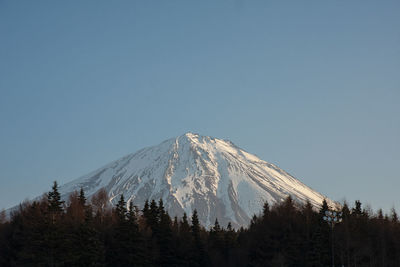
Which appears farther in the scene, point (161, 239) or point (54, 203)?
point (161, 239)

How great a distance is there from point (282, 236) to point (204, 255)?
15.3 metres

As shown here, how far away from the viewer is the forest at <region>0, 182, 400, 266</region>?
6838cm

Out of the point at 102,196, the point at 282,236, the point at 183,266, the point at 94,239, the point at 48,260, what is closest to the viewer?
the point at 48,260

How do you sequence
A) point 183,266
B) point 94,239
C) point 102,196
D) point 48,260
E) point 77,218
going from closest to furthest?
point 48,260, point 94,239, point 77,218, point 183,266, point 102,196

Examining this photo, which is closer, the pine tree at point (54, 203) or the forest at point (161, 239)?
the forest at point (161, 239)

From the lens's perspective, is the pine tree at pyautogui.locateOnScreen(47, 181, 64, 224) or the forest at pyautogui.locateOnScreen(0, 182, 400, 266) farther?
the pine tree at pyautogui.locateOnScreen(47, 181, 64, 224)

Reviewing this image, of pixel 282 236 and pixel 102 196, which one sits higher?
pixel 102 196

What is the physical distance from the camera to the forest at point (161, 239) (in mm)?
68375

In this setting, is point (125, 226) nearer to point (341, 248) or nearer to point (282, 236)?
point (282, 236)

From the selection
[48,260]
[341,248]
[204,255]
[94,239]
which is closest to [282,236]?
[341,248]

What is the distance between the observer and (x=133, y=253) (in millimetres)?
78125

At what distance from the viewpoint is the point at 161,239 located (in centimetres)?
8688

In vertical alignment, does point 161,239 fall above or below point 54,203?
below

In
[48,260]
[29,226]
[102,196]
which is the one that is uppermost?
[102,196]
